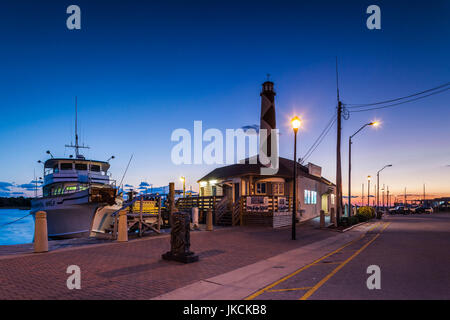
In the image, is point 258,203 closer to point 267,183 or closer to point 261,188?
point 261,188

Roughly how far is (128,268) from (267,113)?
23.3 m

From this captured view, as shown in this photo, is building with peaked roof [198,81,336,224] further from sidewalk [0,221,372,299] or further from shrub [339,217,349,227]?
sidewalk [0,221,372,299]

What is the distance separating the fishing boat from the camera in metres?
18.3

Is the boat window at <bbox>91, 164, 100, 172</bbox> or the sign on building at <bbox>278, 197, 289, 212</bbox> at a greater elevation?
the boat window at <bbox>91, 164, 100, 172</bbox>

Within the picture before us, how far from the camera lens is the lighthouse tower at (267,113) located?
2702 centimetres

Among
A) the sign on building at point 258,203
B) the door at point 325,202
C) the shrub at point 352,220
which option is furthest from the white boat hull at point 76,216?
the door at point 325,202

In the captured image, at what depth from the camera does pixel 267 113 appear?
28.3 meters

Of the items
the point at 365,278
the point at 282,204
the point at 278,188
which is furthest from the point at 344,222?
the point at 365,278

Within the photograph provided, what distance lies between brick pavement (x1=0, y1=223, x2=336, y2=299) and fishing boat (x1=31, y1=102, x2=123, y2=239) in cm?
786

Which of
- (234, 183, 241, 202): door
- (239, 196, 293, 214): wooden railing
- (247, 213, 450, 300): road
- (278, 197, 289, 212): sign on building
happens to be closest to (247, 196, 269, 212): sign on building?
(239, 196, 293, 214): wooden railing

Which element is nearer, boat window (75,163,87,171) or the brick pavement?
the brick pavement
